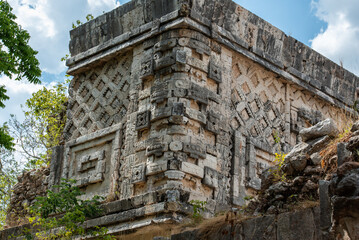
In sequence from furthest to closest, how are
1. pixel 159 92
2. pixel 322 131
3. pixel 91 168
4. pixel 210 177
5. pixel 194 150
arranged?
pixel 91 168, pixel 159 92, pixel 210 177, pixel 194 150, pixel 322 131

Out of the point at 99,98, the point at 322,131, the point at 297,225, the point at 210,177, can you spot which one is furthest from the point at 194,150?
the point at 297,225

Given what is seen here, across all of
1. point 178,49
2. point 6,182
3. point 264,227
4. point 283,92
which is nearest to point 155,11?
point 178,49

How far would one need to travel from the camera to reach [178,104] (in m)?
9.71

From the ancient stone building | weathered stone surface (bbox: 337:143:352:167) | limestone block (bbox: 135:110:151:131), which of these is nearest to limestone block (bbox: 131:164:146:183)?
the ancient stone building

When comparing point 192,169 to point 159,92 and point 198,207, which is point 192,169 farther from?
point 159,92

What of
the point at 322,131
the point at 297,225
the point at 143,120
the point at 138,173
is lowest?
the point at 297,225

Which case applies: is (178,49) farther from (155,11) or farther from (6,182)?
(6,182)

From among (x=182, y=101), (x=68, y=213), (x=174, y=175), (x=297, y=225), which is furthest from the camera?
(x=182, y=101)

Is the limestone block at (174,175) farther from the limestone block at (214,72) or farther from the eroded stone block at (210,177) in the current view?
the limestone block at (214,72)

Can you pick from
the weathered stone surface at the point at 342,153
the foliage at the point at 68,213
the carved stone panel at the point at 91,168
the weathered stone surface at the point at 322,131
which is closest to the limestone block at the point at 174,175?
the foliage at the point at 68,213

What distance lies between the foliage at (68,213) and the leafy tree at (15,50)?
2.23 meters

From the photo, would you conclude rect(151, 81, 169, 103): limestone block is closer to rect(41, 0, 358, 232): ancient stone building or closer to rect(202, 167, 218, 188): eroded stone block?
rect(41, 0, 358, 232): ancient stone building

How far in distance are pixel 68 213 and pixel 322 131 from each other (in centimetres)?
442

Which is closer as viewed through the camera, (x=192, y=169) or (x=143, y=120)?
(x=192, y=169)
